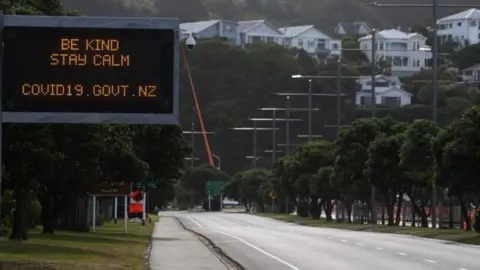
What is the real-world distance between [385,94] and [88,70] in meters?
134

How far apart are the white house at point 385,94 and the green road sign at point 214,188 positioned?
19.0 meters

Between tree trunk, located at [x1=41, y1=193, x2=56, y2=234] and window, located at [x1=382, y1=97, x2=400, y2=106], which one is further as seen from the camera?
window, located at [x1=382, y1=97, x2=400, y2=106]

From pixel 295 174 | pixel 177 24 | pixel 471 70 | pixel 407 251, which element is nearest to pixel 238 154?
pixel 471 70

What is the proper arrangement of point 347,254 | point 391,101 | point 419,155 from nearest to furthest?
point 347,254
point 419,155
point 391,101

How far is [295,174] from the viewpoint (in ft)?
322

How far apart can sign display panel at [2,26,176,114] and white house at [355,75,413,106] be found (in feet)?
395

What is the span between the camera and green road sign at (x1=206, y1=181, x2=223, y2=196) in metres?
146

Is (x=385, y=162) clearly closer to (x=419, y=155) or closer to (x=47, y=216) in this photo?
(x=419, y=155)

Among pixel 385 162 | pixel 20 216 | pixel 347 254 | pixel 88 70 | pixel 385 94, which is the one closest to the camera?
pixel 88 70

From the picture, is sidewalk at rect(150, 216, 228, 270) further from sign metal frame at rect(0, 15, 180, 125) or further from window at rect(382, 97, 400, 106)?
window at rect(382, 97, 400, 106)

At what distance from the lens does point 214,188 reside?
14612 cm

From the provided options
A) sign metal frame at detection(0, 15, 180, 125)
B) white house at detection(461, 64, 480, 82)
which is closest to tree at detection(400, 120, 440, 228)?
sign metal frame at detection(0, 15, 180, 125)

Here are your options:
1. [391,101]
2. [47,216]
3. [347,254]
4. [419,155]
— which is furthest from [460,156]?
[391,101]

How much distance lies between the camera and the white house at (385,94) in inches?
5856
